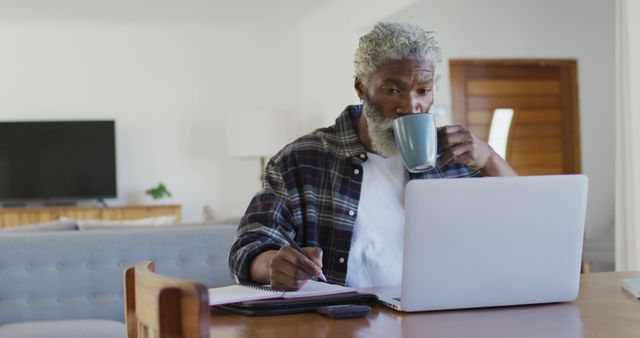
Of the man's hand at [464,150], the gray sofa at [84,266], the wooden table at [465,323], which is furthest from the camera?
the gray sofa at [84,266]

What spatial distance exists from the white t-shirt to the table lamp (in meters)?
5.24

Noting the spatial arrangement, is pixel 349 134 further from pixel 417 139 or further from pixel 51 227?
pixel 51 227

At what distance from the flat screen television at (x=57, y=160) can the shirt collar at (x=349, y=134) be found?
19.0ft

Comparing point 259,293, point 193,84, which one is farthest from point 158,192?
point 259,293

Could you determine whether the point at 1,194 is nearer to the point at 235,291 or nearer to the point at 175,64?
the point at 175,64

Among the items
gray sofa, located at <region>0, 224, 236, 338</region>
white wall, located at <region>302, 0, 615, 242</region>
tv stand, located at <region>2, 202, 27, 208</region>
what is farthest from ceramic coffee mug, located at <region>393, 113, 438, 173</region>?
tv stand, located at <region>2, 202, 27, 208</region>

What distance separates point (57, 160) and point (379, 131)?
610 centimetres

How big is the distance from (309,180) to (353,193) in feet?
0.34

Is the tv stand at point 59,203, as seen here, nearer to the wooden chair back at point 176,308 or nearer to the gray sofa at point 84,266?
the gray sofa at point 84,266

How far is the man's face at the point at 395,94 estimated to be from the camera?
5.82 ft

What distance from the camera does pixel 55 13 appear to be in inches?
282

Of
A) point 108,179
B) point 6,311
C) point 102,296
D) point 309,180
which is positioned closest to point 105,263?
point 102,296

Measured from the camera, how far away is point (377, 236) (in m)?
1.81

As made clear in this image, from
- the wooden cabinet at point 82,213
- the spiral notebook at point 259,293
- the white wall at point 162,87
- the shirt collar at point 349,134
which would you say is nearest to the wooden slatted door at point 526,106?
the white wall at point 162,87
